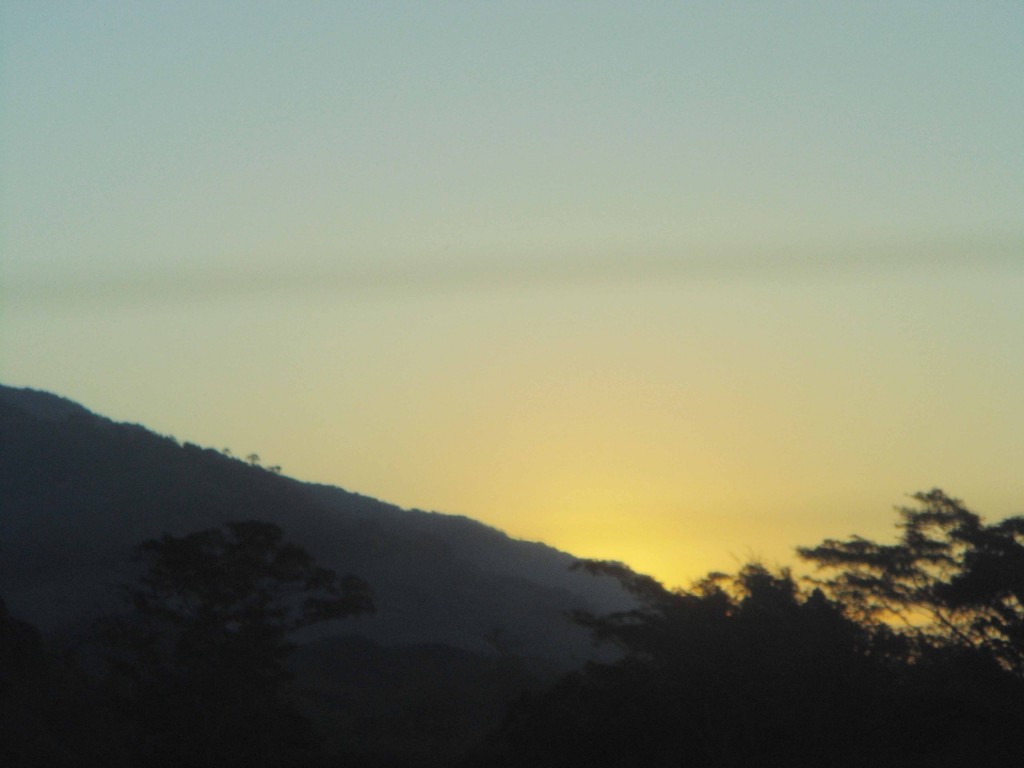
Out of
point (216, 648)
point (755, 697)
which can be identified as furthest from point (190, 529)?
point (755, 697)

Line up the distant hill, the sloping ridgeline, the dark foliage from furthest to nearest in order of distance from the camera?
the distant hill
the sloping ridgeline
the dark foliage

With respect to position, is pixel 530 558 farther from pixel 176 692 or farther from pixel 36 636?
pixel 176 692

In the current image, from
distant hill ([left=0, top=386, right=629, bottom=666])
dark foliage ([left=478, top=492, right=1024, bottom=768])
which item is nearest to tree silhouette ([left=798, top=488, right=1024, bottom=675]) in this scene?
dark foliage ([left=478, top=492, right=1024, bottom=768])

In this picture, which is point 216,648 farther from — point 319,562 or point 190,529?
point 319,562

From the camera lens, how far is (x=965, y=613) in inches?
1522

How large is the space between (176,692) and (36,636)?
1289cm

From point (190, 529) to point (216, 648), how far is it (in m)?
59.3

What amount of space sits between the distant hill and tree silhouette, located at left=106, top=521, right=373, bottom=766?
39181mm

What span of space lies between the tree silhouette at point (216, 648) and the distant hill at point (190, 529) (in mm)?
39181

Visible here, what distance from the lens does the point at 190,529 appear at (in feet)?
300

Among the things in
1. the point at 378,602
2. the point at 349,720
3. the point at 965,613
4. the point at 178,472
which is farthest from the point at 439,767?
the point at 178,472

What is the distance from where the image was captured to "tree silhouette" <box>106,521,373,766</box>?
32.9 metres

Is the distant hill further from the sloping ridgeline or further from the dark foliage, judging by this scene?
the dark foliage

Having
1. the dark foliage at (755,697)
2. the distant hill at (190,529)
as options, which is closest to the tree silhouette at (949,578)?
the dark foliage at (755,697)
